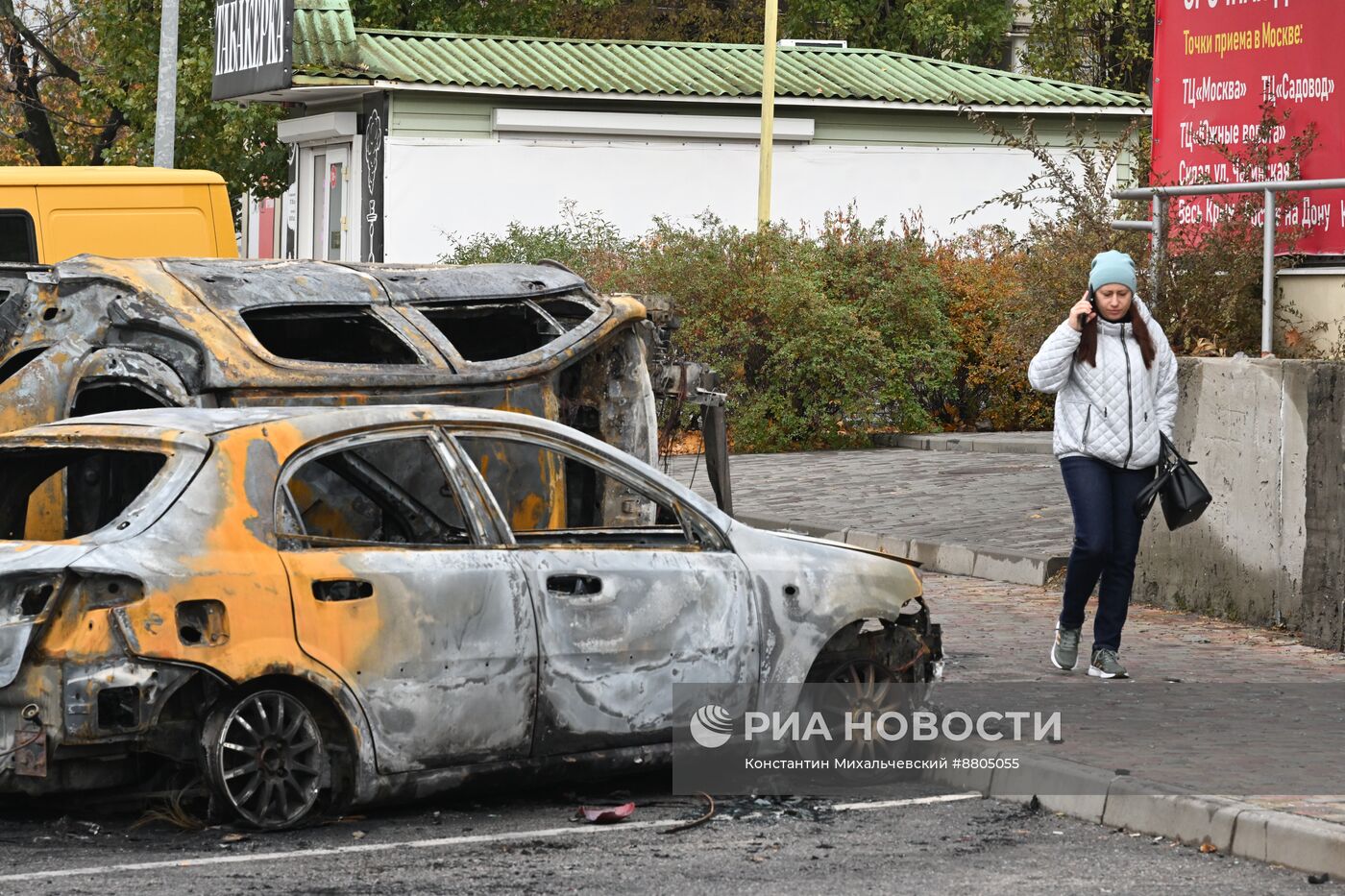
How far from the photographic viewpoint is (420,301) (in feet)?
32.0

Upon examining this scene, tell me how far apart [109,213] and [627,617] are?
9108mm

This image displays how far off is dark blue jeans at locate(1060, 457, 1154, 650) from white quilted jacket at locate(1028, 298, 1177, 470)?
0.08 metres

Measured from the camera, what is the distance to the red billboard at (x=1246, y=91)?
483 inches

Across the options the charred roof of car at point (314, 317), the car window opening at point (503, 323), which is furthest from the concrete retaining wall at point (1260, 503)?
the car window opening at point (503, 323)

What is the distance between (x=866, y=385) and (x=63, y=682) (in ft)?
52.9

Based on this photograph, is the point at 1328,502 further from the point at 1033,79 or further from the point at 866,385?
the point at 1033,79

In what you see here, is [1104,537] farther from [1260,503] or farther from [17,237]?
[17,237]

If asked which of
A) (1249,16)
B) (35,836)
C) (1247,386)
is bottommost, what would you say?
(35,836)

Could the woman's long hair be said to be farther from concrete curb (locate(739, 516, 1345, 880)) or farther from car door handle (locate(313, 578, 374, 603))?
car door handle (locate(313, 578, 374, 603))

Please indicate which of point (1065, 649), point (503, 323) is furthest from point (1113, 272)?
point (503, 323)

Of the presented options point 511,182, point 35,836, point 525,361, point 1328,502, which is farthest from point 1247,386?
point 511,182

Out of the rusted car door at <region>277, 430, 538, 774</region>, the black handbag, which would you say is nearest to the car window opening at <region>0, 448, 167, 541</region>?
the rusted car door at <region>277, 430, 538, 774</region>

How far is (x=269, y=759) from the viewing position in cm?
657

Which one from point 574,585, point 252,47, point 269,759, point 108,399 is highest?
point 252,47
